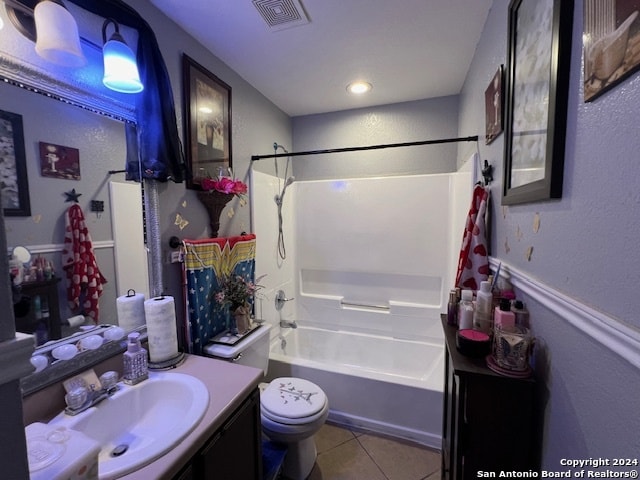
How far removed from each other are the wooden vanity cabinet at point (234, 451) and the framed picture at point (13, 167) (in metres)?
0.98

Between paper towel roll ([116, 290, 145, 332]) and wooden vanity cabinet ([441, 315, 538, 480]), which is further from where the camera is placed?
paper towel roll ([116, 290, 145, 332])

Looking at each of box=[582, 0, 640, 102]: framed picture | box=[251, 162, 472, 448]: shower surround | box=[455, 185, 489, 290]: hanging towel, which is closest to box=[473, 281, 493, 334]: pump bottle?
box=[455, 185, 489, 290]: hanging towel

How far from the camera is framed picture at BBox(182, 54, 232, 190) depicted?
1.59 m

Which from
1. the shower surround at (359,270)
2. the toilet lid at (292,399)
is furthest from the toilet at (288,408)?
the shower surround at (359,270)

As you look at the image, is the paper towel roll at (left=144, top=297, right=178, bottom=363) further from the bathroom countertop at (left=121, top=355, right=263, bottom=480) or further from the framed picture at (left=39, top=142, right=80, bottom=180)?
the framed picture at (left=39, top=142, right=80, bottom=180)

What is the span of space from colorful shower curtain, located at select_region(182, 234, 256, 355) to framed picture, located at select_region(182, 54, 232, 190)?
0.39 m

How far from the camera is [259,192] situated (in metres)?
2.28

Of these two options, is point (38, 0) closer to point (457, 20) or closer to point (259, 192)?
point (259, 192)

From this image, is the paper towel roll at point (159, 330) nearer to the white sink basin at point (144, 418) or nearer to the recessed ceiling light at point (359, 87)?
the white sink basin at point (144, 418)

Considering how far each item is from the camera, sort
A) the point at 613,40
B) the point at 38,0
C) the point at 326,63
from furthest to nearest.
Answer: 1. the point at 326,63
2. the point at 38,0
3. the point at 613,40

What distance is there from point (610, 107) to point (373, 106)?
90.0 inches

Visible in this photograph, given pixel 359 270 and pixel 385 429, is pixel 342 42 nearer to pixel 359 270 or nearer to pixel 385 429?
pixel 359 270

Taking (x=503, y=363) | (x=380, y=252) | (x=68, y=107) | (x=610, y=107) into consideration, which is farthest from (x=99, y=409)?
(x=380, y=252)

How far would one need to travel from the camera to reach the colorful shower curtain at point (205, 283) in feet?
4.94
